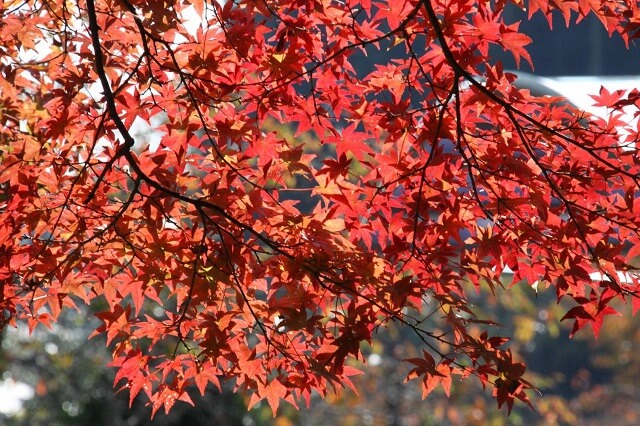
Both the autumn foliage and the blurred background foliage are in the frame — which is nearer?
the autumn foliage

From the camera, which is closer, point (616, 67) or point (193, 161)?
point (193, 161)

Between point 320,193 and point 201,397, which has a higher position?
point 320,193

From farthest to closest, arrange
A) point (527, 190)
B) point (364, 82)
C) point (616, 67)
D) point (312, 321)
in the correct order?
1. point (616, 67)
2. point (364, 82)
3. point (527, 190)
4. point (312, 321)

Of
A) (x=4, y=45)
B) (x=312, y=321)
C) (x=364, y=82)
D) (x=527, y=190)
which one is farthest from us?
(x=4, y=45)

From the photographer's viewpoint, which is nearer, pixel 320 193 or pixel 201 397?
pixel 320 193

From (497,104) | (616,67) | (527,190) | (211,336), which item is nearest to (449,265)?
(527,190)

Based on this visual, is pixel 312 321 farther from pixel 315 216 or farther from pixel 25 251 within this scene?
pixel 25 251

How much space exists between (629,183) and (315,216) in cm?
69

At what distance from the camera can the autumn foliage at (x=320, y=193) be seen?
5.99 feet

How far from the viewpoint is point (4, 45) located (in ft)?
7.36

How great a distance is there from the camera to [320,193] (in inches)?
74.7

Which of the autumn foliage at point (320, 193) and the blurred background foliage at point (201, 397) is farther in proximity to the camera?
the blurred background foliage at point (201, 397)

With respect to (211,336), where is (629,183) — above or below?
above

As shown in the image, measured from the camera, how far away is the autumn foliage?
1825 millimetres
